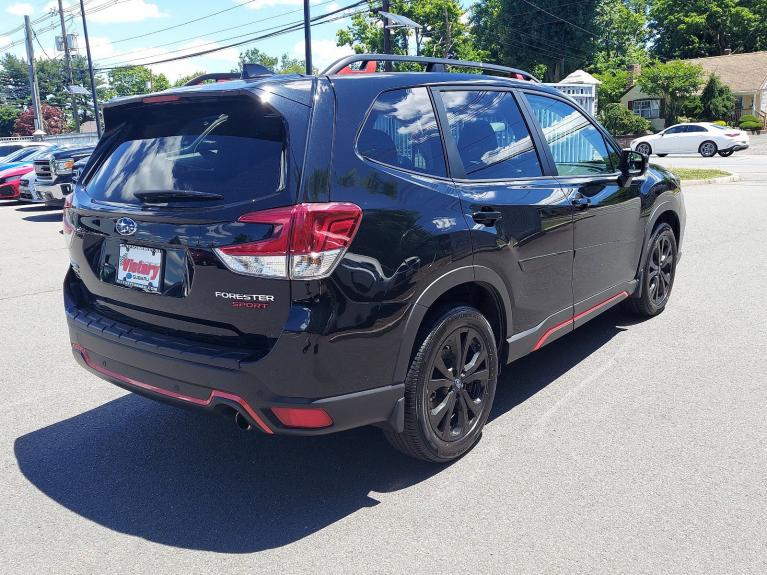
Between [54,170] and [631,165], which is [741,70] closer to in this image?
[54,170]

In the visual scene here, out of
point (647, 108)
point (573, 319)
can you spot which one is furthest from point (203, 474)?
point (647, 108)

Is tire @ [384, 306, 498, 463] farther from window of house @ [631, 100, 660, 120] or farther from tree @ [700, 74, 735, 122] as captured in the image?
window of house @ [631, 100, 660, 120]

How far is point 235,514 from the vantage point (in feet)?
10.4

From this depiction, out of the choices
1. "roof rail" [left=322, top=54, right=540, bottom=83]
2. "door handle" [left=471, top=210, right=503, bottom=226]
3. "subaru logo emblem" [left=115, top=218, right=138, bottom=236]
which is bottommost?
"door handle" [left=471, top=210, right=503, bottom=226]

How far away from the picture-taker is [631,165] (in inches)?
204

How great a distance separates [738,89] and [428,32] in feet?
84.4

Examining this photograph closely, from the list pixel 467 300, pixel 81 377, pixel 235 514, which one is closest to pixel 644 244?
pixel 467 300

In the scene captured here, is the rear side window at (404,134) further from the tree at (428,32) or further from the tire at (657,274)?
the tree at (428,32)

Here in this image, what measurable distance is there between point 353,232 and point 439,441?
1177mm

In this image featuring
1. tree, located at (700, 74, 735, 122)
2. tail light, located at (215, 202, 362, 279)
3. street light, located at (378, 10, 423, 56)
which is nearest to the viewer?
tail light, located at (215, 202, 362, 279)

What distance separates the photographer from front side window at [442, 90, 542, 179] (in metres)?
3.70

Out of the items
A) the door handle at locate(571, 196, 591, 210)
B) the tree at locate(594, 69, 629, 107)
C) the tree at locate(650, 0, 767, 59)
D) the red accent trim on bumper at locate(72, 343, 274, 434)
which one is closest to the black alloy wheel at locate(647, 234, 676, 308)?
the door handle at locate(571, 196, 591, 210)

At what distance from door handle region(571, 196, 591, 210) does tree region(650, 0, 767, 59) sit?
232ft

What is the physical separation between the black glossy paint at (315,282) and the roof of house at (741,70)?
59.4 meters
